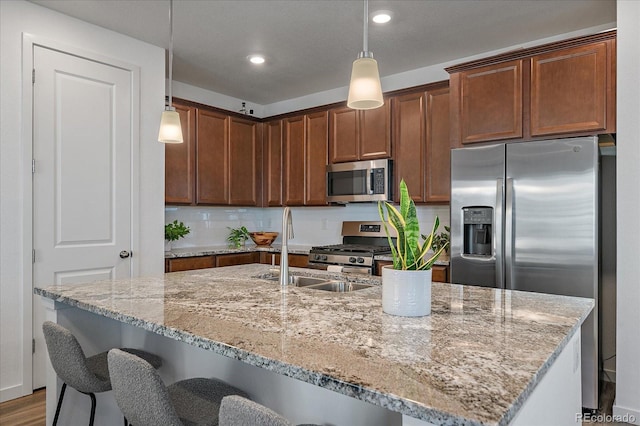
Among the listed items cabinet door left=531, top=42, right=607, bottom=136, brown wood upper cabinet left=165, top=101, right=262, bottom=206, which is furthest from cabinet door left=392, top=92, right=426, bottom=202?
brown wood upper cabinet left=165, top=101, right=262, bottom=206

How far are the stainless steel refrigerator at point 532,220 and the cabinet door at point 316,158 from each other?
164cm

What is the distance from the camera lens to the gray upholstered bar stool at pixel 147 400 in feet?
3.84

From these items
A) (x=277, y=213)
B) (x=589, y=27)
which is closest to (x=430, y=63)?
(x=589, y=27)

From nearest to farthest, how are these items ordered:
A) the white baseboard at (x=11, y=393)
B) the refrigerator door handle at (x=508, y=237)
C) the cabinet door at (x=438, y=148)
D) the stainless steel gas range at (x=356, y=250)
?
the white baseboard at (x=11, y=393) < the refrigerator door handle at (x=508, y=237) < the cabinet door at (x=438, y=148) < the stainless steel gas range at (x=356, y=250)

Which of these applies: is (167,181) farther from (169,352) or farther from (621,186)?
(621,186)

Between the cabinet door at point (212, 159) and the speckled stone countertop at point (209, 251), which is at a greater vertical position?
the cabinet door at point (212, 159)

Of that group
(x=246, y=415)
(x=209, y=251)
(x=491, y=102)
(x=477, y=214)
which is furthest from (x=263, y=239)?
(x=246, y=415)

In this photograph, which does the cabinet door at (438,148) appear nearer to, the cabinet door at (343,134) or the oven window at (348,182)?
the oven window at (348,182)

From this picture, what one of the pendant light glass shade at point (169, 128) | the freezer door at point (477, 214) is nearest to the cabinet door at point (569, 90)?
the freezer door at point (477, 214)

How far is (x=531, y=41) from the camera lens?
3.54 meters

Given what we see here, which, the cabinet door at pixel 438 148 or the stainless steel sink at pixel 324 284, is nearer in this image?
the stainless steel sink at pixel 324 284

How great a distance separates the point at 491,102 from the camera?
10.1 ft

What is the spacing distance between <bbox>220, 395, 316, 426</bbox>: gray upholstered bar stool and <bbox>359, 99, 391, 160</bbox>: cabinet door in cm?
332

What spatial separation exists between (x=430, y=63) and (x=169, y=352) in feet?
11.1
